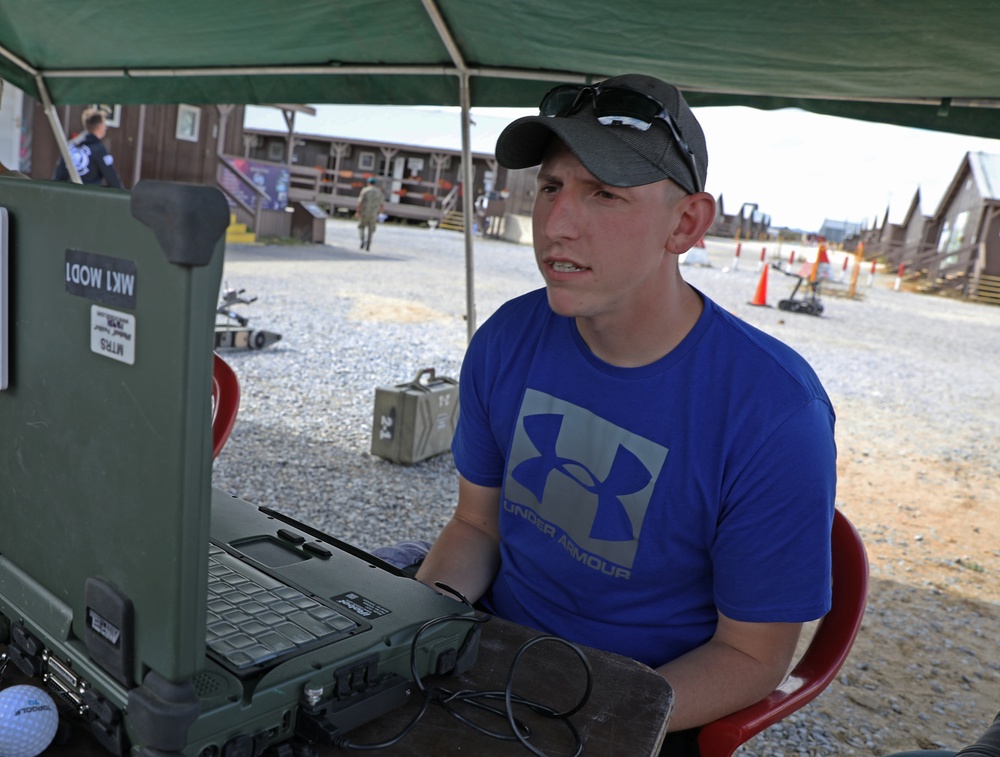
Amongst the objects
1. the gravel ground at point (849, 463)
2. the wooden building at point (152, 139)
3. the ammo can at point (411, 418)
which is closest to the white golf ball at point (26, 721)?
the gravel ground at point (849, 463)

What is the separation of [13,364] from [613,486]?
3.54 ft

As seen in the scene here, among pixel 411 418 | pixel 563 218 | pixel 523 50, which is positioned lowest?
pixel 411 418

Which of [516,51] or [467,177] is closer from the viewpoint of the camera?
[516,51]

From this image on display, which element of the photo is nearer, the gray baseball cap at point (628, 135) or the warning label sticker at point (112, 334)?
the warning label sticker at point (112, 334)

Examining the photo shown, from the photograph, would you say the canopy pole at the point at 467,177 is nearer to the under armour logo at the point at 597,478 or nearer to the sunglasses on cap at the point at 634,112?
the under armour logo at the point at 597,478

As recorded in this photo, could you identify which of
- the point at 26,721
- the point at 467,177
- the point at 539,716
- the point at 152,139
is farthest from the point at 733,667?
the point at 152,139

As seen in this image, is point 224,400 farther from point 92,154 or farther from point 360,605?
point 92,154

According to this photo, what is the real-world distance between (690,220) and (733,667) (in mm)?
882

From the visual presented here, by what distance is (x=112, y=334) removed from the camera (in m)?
0.69

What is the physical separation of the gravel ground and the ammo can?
0.12m

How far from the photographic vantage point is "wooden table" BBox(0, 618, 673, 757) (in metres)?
0.99

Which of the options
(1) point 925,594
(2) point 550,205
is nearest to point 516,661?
(2) point 550,205

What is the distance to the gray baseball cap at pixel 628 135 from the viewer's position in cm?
155

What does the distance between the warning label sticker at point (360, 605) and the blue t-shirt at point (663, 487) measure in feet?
2.10
